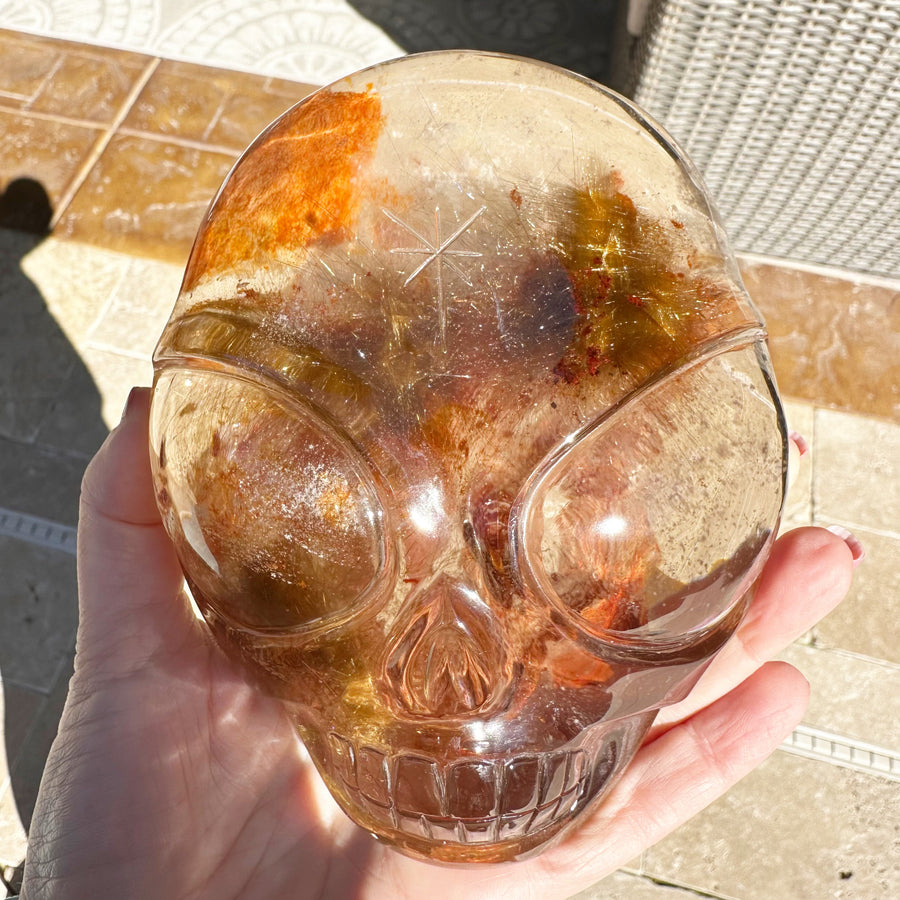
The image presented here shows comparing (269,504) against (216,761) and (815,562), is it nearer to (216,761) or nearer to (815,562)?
(216,761)

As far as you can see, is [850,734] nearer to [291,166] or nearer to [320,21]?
[291,166]

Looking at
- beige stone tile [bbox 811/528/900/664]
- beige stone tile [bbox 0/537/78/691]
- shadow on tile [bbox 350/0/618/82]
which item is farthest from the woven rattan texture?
beige stone tile [bbox 0/537/78/691]

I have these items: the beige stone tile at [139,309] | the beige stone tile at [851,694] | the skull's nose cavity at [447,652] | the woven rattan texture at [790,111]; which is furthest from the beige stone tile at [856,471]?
the beige stone tile at [139,309]

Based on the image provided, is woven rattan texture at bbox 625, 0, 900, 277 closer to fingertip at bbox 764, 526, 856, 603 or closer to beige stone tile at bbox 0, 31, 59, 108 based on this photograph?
fingertip at bbox 764, 526, 856, 603

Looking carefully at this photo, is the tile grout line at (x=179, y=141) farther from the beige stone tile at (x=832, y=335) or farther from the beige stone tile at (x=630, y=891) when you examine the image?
the beige stone tile at (x=630, y=891)

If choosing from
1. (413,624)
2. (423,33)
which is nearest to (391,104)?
(413,624)

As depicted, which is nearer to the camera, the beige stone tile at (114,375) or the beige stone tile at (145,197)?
the beige stone tile at (114,375)
